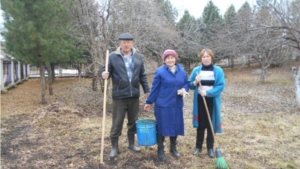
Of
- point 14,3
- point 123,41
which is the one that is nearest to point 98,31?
point 14,3

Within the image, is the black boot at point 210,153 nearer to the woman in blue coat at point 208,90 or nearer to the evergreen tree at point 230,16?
the woman in blue coat at point 208,90

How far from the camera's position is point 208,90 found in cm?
313

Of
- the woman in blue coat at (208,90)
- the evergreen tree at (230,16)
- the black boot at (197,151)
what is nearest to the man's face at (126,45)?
the woman in blue coat at (208,90)

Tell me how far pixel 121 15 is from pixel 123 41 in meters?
3.85

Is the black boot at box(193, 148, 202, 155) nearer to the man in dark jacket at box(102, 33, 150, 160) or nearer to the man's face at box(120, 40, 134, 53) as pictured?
the man in dark jacket at box(102, 33, 150, 160)

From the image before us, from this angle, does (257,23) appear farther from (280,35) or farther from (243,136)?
(243,136)

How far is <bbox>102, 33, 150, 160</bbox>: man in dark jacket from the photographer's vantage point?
3232 millimetres

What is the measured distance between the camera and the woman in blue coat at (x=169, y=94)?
10.3 feet

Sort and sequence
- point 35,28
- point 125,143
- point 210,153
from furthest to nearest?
point 35,28 → point 125,143 → point 210,153

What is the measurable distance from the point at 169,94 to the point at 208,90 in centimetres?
46

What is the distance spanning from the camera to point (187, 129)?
4816 mm

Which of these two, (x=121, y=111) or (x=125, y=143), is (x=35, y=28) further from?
(x=121, y=111)

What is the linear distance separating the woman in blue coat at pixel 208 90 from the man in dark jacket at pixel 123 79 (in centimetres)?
72

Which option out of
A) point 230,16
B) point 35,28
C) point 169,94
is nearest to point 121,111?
point 169,94
